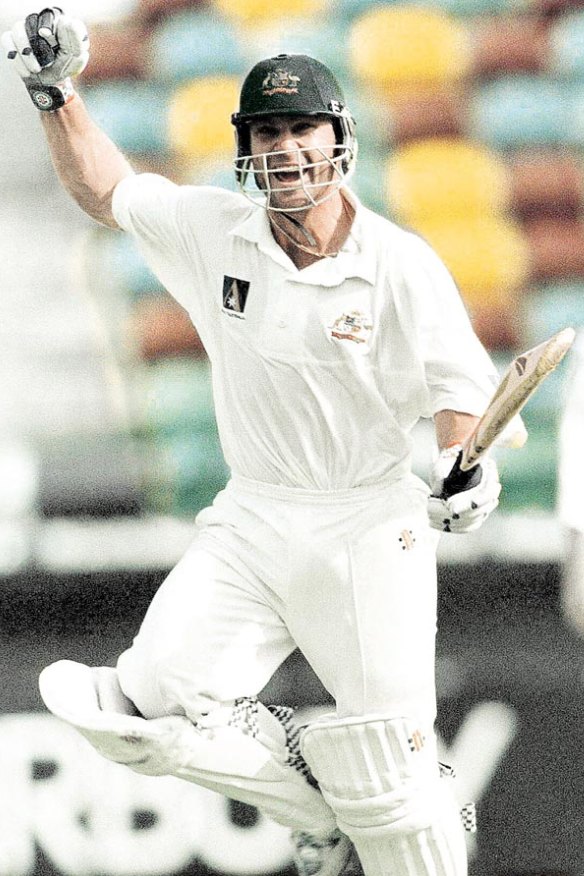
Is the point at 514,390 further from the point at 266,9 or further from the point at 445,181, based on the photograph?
the point at 266,9

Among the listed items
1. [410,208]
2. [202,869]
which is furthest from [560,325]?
[202,869]

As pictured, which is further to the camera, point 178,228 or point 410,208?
point 410,208

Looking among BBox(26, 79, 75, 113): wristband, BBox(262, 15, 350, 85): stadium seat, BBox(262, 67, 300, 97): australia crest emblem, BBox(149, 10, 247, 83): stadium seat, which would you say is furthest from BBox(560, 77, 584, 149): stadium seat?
BBox(26, 79, 75, 113): wristband

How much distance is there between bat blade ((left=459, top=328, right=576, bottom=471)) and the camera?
2035mm

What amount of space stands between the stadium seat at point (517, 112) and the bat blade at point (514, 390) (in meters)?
1.08

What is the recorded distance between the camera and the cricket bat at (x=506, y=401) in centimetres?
204

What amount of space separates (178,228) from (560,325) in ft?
2.83

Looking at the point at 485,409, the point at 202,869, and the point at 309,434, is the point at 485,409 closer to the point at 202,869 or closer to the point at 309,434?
the point at 309,434

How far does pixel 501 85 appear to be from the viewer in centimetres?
315

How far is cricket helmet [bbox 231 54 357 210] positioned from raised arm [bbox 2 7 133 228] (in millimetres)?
255

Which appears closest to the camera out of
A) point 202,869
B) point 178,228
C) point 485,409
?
point 485,409

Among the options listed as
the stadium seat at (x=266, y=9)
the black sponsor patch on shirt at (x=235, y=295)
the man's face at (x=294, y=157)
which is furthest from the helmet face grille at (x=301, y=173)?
the stadium seat at (x=266, y=9)

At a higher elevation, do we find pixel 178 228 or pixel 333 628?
pixel 178 228

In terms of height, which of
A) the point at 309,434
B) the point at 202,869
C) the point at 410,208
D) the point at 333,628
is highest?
the point at 410,208
